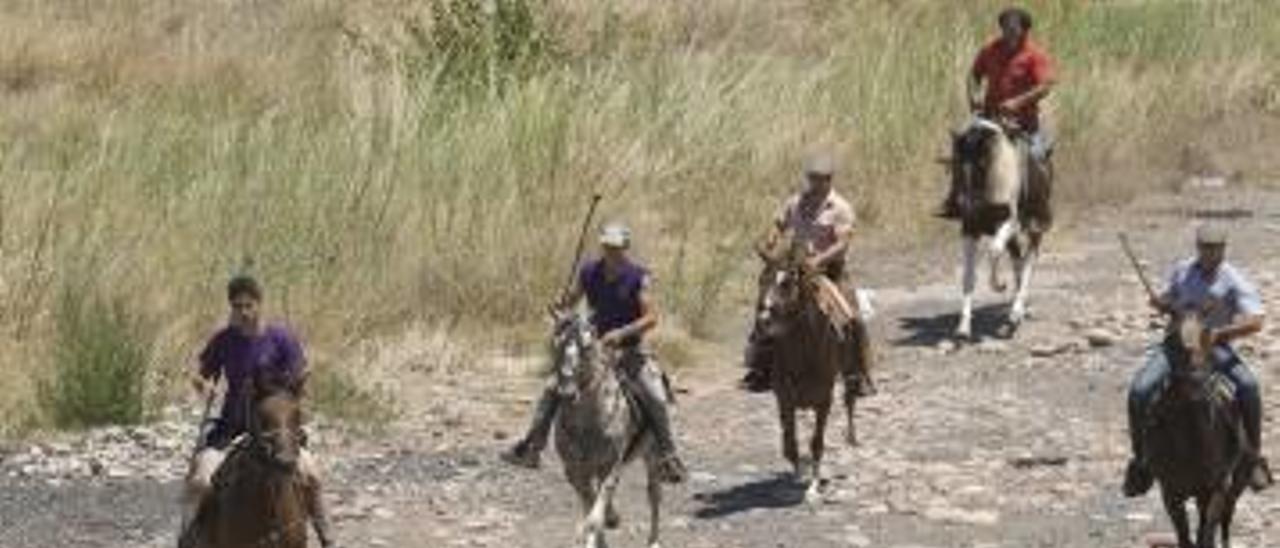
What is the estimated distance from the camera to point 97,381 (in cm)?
1647

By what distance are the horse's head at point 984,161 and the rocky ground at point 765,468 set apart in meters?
1.22

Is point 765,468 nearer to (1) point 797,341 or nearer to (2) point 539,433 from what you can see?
(1) point 797,341

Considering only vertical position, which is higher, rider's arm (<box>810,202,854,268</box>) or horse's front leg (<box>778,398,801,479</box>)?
rider's arm (<box>810,202,854,268</box>)

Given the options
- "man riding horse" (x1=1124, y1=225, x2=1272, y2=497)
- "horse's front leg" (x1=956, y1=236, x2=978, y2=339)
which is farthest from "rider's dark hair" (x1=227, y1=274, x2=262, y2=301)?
"horse's front leg" (x1=956, y1=236, x2=978, y2=339)

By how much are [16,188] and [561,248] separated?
443 cm

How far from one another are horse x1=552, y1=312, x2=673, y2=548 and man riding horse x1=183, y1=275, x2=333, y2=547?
1.89m

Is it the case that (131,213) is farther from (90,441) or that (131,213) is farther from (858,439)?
(858,439)

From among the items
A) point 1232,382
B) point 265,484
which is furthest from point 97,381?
point 1232,382

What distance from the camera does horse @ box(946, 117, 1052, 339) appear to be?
20781 millimetres

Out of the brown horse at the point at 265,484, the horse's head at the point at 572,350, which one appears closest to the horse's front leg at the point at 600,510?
the horse's head at the point at 572,350

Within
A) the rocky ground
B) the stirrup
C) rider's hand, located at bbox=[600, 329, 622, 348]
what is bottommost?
the rocky ground

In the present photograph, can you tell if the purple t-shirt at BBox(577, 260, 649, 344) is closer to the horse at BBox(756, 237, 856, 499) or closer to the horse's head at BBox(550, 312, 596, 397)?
the horse's head at BBox(550, 312, 596, 397)

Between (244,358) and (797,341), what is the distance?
4790 mm

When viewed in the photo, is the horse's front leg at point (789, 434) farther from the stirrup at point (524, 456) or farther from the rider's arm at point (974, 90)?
the rider's arm at point (974, 90)
